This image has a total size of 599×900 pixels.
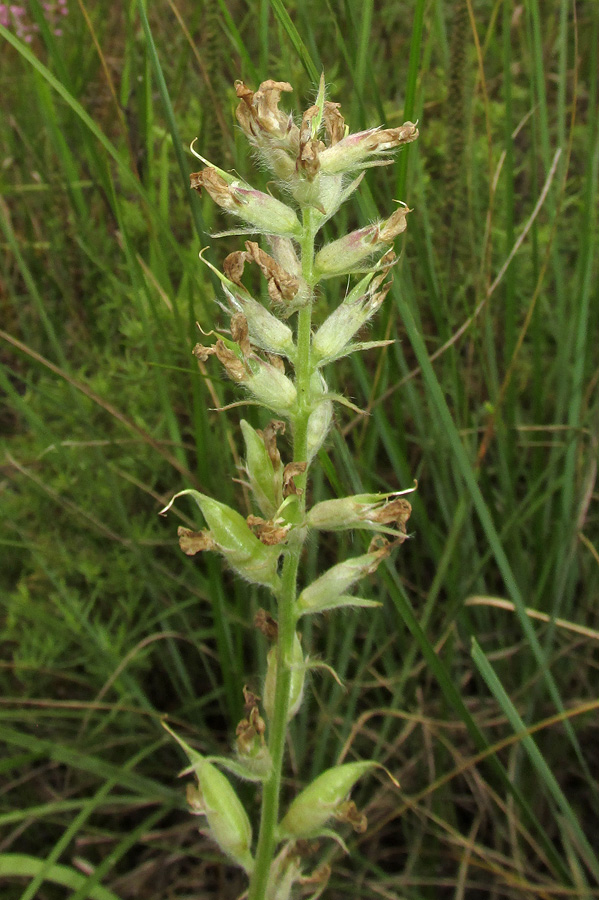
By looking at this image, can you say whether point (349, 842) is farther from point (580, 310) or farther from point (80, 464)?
point (580, 310)

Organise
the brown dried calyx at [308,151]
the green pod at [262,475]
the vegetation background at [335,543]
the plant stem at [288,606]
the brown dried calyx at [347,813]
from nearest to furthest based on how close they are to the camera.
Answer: the brown dried calyx at [308,151], the plant stem at [288,606], the green pod at [262,475], the brown dried calyx at [347,813], the vegetation background at [335,543]

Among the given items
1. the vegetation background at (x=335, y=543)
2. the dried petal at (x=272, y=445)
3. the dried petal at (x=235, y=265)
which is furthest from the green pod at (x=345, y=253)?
the vegetation background at (x=335, y=543)

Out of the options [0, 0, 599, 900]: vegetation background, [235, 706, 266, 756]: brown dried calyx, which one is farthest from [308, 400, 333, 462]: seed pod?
[0, 0, 599, 900]: vegetation background

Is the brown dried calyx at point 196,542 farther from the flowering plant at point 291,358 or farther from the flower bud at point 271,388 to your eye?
the flower bud at point 271,388

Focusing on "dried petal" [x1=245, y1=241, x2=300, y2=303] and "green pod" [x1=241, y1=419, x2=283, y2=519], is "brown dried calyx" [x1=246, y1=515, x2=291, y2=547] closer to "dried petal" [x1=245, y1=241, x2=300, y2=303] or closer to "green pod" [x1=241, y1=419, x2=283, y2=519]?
"green pod" [x1=241, y1=419, x2=283, y2=519]

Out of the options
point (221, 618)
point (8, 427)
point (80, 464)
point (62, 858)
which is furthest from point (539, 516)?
point (8, 427)

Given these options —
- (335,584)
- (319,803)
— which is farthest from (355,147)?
(319,803)

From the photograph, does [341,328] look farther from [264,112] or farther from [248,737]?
[248,737]
